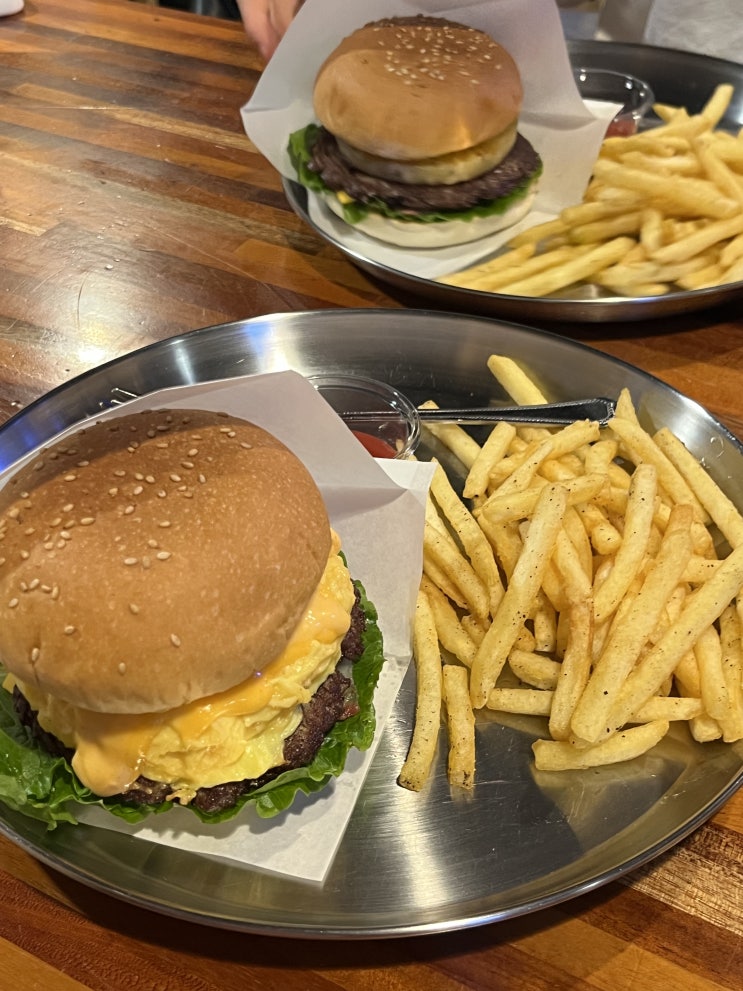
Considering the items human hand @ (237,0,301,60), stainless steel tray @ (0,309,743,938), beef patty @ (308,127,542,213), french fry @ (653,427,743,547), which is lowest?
stainless steel tray @ (0,309,743,938)

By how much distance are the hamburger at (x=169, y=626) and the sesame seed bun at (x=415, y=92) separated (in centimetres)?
167

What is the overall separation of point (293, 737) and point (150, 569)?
16.0 inches

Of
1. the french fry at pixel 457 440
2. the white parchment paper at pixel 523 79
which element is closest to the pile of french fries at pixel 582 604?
the french fry at pixel 457 440

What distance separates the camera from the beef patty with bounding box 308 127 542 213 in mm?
2855

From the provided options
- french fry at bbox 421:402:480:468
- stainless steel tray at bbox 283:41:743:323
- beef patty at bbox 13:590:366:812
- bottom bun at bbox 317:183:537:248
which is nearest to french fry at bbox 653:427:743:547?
french fry at bbox 421:402:480:468

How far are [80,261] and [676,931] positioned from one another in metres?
2.71

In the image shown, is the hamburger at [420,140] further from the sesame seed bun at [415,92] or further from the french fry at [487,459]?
the french fry at [487,459]

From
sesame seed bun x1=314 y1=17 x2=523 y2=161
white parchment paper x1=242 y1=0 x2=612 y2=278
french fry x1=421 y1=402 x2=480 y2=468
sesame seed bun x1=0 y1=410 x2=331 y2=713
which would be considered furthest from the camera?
white parchment paper x1=242 y1=0 x2=612 y2=278

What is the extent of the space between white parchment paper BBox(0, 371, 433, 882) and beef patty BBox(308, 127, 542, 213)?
1339 millimetres

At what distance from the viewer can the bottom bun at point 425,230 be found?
9.36ft

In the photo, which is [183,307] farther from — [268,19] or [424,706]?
[424,706]

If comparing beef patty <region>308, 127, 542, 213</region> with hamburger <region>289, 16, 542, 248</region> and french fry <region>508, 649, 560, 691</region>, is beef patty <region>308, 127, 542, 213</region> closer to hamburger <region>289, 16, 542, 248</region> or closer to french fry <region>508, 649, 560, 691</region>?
hamburger <region>289, 16, 542, 248</region>

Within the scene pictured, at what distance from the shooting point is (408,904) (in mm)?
1360

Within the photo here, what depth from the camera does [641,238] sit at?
2.54m
